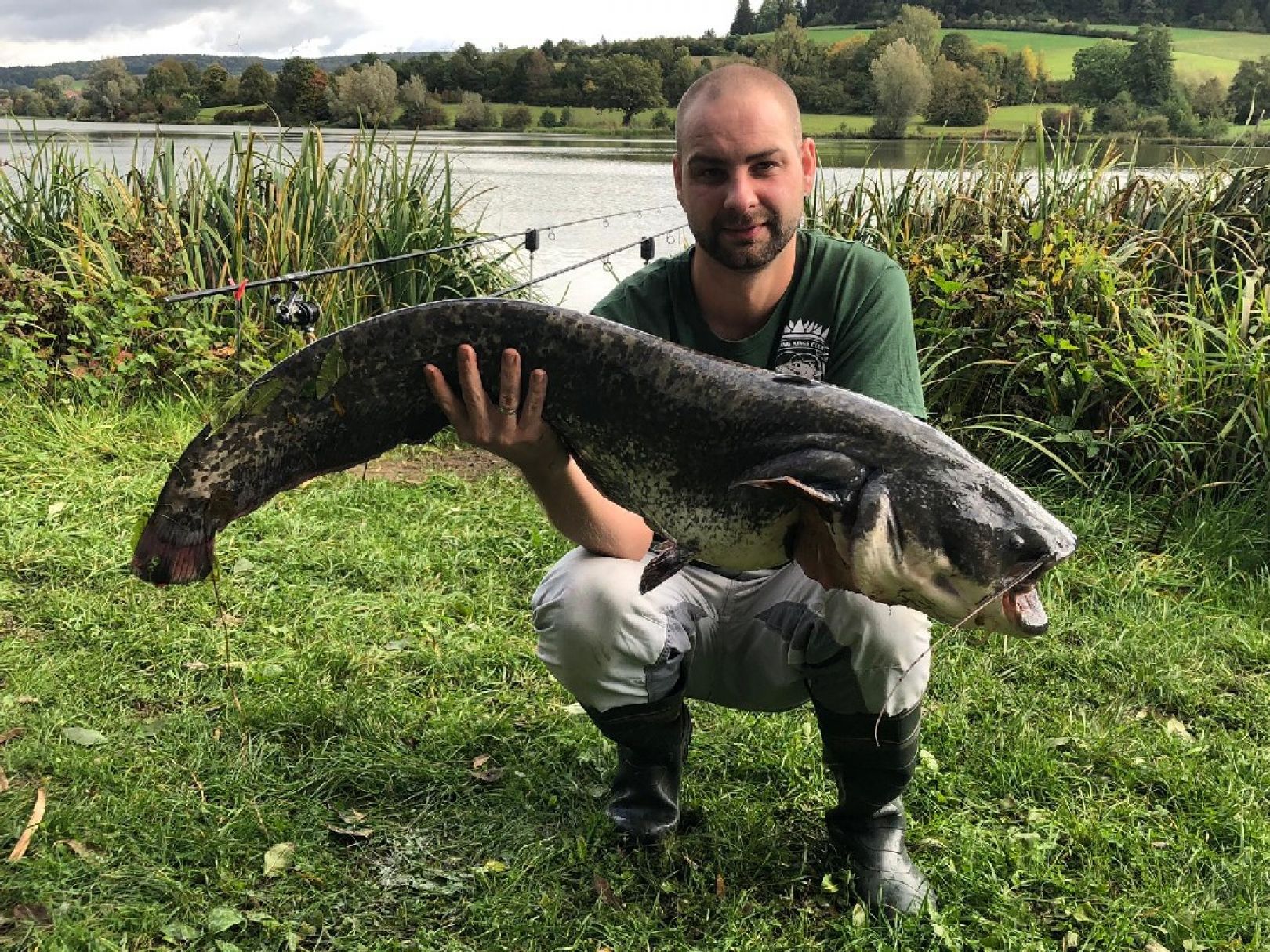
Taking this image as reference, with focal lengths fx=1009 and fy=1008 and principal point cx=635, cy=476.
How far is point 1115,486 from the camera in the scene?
5.12 m

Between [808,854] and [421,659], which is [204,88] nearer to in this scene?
[421,659]

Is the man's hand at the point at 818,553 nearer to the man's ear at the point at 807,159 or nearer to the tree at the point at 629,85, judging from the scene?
the man's ear at the point at 807,159

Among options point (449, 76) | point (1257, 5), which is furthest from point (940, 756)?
point (1257, 5)

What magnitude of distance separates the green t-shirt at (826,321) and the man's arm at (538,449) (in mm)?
489

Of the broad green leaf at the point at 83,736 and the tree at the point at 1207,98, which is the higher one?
the tree at the point at 1207,98

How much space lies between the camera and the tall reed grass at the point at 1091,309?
493 centimetres

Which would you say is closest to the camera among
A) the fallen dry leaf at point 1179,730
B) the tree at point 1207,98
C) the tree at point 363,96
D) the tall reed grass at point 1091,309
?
the fallen dry leaf at point 1179,730

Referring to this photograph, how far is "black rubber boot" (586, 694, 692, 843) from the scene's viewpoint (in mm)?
2623

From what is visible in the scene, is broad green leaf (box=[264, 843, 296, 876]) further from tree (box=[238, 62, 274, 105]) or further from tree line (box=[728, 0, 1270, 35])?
tree line (box=[728, 0, 1270, 35])

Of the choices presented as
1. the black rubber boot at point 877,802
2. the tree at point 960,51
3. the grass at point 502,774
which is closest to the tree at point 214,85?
the grass at point 502,774

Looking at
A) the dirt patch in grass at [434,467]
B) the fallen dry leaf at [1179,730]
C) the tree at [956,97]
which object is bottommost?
the fallen dry leaf at [1179,730]

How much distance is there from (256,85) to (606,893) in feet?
28.7

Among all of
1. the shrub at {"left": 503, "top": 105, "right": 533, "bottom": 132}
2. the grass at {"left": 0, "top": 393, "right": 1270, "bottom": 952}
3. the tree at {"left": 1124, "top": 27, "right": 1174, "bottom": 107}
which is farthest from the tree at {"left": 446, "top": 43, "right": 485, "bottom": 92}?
the grass at {"left": 0, "top": 393, "right": 1270, "bottom": 952}

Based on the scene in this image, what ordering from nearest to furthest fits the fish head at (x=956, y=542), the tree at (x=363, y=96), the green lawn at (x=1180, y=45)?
the fish head at (x=956, y=542)
the tree at (x=363, y=96)
the green lawn at (x=1180, y=45)
